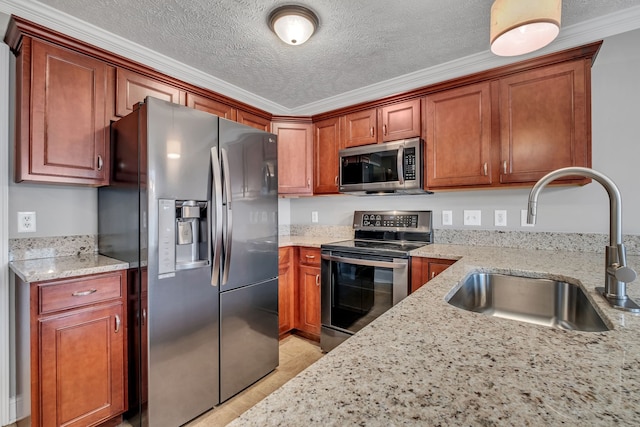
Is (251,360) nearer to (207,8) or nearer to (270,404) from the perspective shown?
(270,404)

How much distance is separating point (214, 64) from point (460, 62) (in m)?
1.98

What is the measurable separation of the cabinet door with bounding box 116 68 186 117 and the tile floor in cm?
200

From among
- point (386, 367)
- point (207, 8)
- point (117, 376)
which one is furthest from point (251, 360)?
point (207, 8)

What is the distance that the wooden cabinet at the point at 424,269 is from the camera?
197 centimetres

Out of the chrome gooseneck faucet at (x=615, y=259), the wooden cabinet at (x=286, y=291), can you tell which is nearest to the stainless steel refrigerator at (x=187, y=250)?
the wooden cabinet at (x=286, y=291)

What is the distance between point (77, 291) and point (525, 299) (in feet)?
7.13

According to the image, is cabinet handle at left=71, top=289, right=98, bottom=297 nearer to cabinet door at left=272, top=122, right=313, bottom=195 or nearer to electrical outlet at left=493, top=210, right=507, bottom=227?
cabinet door at left=272, top=122, right=313, bottom=195

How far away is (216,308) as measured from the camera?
1.83 metres

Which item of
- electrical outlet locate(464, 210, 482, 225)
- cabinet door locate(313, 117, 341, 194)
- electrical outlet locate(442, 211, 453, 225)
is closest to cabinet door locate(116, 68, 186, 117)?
cabinet door locate(313, 117, 341, 194)

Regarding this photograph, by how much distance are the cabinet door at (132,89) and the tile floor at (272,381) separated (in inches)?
78.8

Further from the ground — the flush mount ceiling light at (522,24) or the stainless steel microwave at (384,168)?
the flush mount ceiling light at (522,24)

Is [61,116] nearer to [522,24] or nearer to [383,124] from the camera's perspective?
[383,124]

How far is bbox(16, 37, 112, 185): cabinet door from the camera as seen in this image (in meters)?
1.60

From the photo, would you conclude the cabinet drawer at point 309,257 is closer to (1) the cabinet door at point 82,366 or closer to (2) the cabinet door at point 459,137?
(2) the cabinet door at point 459,137
